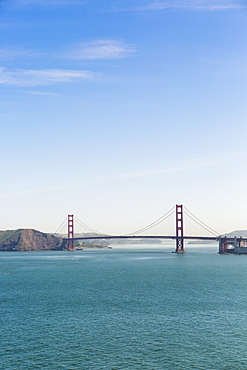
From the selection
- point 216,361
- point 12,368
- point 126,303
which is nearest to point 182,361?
point 216,361

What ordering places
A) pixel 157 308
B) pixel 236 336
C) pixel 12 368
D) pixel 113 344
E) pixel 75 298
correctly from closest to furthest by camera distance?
pixel 12 368, pixel 113 344, pixel 236 336, pixel 157 308, pixel 75 298

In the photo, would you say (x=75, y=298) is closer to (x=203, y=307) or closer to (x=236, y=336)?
(x=203, y=307)

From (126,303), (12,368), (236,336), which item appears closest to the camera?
(12,368)

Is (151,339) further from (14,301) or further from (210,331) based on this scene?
(14,301)

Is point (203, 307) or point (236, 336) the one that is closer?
point (236, 336)

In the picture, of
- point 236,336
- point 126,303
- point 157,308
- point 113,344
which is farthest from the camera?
point 126,303

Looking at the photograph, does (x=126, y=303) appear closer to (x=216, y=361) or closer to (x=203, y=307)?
(x=203, y=307)

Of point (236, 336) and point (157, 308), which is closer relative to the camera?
point (236, 336)

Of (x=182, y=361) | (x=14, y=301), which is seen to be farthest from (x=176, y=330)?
(x=14, y=301)

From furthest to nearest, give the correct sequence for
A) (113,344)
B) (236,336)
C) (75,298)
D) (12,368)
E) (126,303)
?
(75,298)
(126,303)
(236,336)
(113,344)
(12,368)
